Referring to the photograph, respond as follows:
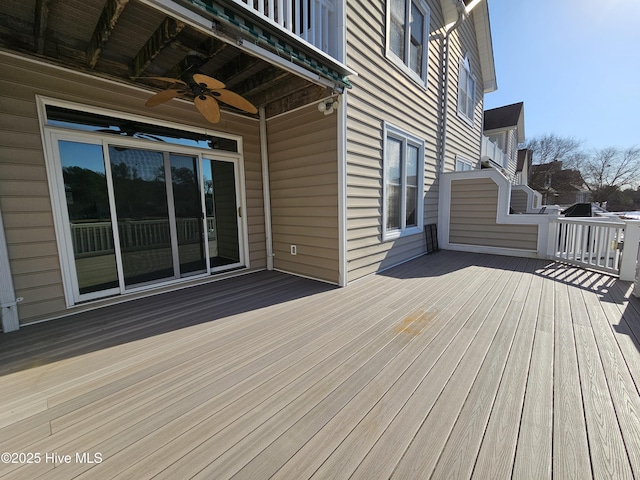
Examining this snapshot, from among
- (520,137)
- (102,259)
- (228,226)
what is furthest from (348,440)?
(520,137)

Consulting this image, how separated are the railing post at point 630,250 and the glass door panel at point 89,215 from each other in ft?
23.1

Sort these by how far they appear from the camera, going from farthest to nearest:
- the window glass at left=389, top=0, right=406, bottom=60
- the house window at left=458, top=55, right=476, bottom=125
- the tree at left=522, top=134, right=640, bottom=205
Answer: the tree at left=522, top=134, right=640, bottom=205 < the house window at left=458, top=55, right=476, bottom=125 < the window glass at left=389, top=0, right=406, bottom=60

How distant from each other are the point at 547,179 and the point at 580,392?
105 ft

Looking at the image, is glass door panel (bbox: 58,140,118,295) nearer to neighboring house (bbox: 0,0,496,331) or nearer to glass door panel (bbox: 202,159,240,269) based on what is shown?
neighboring house (bbox: 0,0,496,331)

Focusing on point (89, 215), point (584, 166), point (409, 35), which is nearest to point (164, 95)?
point (89, 215)

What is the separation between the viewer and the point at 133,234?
347 cm

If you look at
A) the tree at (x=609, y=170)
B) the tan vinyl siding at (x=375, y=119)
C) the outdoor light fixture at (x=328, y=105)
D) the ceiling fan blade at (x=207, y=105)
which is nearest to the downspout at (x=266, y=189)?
the ceiling fan blade at (x=207, y=105)

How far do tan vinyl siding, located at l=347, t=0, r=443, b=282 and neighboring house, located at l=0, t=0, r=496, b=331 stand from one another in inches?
1.2

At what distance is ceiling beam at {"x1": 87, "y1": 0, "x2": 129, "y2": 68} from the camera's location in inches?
84.8

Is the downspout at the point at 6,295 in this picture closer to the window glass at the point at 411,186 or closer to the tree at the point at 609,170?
the window glass at the point at 411,186

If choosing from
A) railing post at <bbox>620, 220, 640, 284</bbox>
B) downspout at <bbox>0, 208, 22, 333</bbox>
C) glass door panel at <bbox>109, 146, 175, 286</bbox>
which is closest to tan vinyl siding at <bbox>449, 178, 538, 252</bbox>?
railing post at <bbox>620, 220, 640, 284</bbox>

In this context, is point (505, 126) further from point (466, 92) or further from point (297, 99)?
point (297, 99)

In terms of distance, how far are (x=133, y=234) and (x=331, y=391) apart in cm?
331

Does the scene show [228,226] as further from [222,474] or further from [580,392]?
[580,392]
